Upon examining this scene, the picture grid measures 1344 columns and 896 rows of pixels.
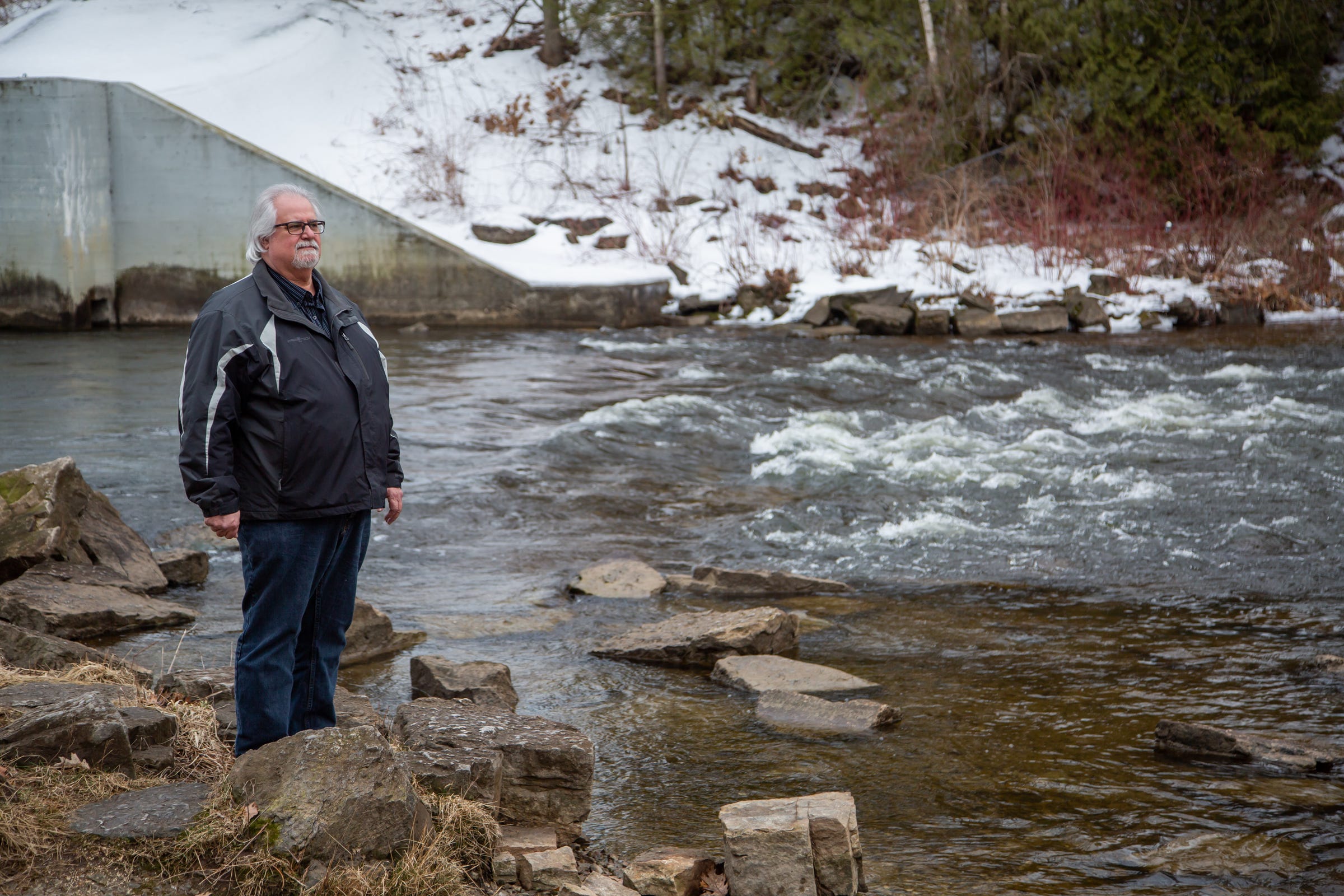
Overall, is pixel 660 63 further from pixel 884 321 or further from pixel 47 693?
pixel 47 693

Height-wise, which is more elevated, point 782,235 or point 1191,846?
point 782,235

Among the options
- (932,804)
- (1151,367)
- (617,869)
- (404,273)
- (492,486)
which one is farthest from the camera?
(404,273)

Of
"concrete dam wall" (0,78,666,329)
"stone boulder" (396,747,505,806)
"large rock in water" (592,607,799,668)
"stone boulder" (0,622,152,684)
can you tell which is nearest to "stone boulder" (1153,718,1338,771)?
"large rock in water" (592,607,799,668)

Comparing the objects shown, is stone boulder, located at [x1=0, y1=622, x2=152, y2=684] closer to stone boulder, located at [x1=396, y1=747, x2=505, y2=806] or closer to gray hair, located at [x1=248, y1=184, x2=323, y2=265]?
stone boulder, located at [x1=396, y1=747, x2=505, y2=806]

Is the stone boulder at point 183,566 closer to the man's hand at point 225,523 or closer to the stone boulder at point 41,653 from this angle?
the stone boulder at point 41,653

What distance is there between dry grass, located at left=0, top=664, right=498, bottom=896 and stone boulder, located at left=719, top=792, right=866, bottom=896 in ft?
2.36

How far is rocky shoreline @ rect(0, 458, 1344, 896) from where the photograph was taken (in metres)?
3.07

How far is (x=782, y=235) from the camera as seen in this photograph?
2336 cm

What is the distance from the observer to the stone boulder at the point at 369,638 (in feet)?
18.8

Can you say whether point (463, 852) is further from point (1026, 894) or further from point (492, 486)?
point (492, 486)

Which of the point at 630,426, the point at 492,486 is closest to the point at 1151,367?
the point at 630,426

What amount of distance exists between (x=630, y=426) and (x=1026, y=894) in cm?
876

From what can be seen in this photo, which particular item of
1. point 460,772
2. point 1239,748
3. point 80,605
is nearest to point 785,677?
point 1239,748

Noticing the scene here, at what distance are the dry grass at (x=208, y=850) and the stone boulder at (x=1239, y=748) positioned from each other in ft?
9.13
